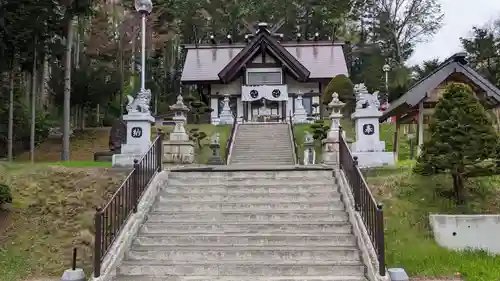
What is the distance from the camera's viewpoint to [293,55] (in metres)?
32.5

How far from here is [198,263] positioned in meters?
6.59

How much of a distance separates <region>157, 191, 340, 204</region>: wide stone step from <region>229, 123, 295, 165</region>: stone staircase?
659cm

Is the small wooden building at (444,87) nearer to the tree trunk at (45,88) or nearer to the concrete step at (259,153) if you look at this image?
the concrete step at (259,153)

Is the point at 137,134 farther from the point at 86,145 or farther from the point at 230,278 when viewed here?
the point at 86,145

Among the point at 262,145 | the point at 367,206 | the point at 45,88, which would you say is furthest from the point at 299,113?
the point at 367,206

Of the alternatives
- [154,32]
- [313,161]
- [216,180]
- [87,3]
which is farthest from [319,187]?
[154,32]

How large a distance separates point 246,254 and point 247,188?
2236 mm

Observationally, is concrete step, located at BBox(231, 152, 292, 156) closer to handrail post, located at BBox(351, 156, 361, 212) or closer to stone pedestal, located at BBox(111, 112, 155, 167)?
stone pedestal, located at BBox(111, 112, 155, 167)

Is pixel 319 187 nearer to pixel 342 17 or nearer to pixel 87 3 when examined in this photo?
pixel 87 3

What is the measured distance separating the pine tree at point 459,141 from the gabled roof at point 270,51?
19806mm

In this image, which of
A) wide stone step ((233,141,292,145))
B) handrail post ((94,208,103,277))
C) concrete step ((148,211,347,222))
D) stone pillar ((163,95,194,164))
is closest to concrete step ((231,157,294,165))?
wide stone step ((233,141,292,145))

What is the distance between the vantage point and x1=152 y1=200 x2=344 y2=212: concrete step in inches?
318

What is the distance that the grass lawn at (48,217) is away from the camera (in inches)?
302

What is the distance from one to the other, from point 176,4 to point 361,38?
18.1m
